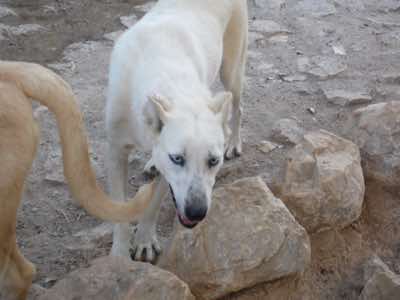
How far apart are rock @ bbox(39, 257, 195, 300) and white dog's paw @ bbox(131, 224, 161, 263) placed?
908 mm

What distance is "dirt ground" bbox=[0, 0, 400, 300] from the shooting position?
13.9 ft

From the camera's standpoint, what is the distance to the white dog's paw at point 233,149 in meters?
5.35

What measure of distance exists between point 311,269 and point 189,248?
0.93 m

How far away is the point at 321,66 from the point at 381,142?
235 centimetres

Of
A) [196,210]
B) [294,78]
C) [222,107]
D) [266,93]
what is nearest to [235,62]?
[266,93]

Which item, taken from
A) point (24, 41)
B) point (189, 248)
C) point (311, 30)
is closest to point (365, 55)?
point (311, 30)

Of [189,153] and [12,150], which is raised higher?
[12,150]

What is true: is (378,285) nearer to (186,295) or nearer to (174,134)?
(186,295)

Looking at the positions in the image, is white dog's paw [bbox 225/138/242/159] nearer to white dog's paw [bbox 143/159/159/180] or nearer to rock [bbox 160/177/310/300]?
white dog's paw [bbox 143/159/159/180]

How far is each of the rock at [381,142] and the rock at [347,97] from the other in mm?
1234

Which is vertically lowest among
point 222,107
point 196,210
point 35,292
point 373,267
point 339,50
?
point 339,50

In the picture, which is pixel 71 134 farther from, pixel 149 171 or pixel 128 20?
pixel 128 20

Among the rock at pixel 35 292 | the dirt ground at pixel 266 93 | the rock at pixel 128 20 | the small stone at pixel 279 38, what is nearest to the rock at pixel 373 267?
the dirt ground at pixel 266 93

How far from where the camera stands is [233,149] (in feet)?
17.7
